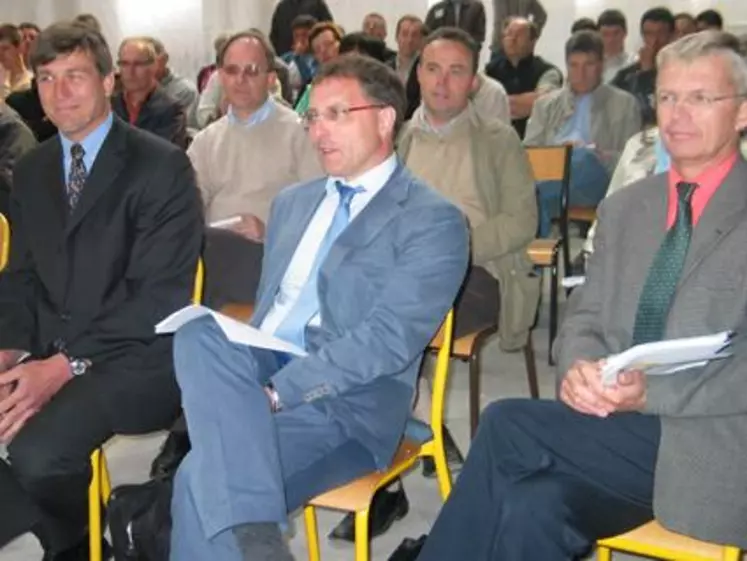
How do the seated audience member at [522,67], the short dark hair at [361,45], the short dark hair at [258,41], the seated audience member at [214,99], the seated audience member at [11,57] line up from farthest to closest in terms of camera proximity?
the seated audience member at [11,57] → the seated audience member at [522,67] → the short dark hair at [361,45] → the seated audience member at [214,99] → the short dark hair at [258,41]

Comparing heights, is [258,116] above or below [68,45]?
below

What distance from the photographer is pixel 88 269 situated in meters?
2.45

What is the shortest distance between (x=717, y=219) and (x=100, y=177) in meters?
1.38

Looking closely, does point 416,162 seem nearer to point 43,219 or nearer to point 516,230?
point 516,230

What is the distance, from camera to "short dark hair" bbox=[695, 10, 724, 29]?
7.78 metres

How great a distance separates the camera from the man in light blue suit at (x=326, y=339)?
1.90 meters

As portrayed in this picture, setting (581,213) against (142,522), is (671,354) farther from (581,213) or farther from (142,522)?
(581,213)

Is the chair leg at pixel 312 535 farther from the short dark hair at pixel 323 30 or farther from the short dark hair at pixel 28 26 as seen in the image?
the short dark hair at pixel 28 26

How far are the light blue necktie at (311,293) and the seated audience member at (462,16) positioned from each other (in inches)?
206

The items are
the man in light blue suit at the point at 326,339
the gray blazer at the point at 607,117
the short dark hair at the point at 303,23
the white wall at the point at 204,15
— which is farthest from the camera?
the white wall at the point at 204,15

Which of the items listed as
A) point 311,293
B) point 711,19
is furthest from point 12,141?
point 711,19

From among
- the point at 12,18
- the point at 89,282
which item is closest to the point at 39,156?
the point at 89,282

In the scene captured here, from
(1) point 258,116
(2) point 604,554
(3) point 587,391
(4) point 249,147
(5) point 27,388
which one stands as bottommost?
(2) point 604,554

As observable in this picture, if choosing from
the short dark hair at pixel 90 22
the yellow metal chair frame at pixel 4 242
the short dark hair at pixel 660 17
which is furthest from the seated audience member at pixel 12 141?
the short dark hair at pixel 660 17
